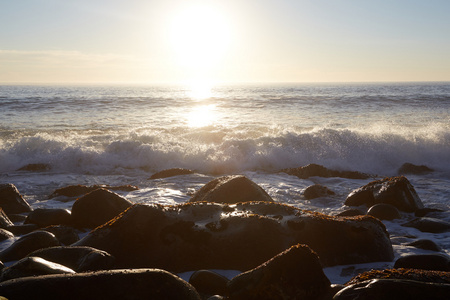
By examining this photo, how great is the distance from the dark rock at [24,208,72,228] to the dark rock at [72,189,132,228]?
184 millimetres

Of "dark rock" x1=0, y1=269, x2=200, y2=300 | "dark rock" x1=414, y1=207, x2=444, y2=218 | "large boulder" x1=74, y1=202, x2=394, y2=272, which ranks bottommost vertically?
"dark rock" x1=414, y1=207, x2=444, y2=218

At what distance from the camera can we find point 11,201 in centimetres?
787

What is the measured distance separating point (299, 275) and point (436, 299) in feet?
3.29

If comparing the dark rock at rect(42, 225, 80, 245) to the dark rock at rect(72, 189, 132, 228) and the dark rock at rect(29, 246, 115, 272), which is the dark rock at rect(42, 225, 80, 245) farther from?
the dark rock at rect(29, 246, 115, 272)

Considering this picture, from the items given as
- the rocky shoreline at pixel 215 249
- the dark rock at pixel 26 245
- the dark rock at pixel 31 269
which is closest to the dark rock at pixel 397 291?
the rocky shoreline at pixel 215 249

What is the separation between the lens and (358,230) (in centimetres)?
498

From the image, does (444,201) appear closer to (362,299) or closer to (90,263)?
(362,299)

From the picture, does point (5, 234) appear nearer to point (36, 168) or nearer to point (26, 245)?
point (26, 245)

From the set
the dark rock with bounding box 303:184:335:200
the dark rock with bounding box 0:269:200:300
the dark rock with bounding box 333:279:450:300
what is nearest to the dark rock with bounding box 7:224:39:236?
the dark rock with bounding box 0:269:200:300

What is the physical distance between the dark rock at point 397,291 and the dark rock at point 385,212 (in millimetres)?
4277

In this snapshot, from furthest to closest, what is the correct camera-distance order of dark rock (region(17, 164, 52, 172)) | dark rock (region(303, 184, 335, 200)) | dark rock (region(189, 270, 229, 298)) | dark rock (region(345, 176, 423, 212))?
dark rock (region(17, 164, 52, 172)) < dark rock (region(303, 184, 335, 200)) < dark rock (region(345, 176, 423, 212)) < dark rock (region(189, 270, 229, 298))

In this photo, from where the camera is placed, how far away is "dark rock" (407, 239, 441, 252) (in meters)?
5.46

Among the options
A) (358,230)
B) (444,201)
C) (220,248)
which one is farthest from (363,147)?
(220,248)

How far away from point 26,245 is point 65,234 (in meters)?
0.88
